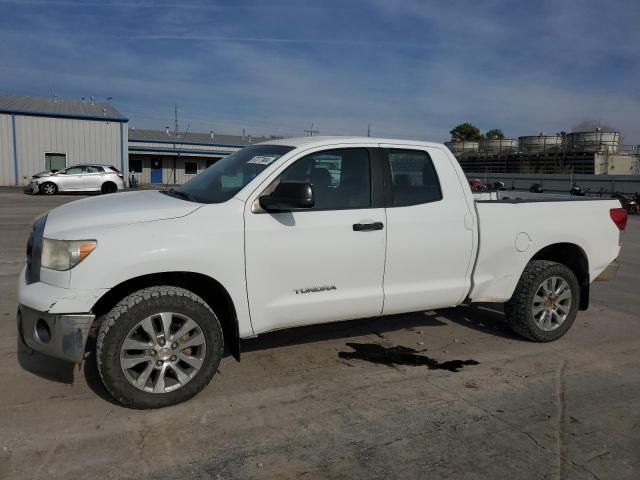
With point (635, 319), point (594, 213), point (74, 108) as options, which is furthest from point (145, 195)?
point (74, 108)

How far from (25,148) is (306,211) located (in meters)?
36.5

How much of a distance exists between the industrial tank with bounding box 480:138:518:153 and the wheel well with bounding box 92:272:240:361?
5181cm

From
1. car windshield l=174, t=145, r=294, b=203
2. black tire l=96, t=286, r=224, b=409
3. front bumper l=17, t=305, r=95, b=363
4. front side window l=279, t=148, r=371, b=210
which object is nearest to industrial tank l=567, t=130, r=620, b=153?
front side window l=279, t=148, r=371, b=210

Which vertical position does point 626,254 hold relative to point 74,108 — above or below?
below

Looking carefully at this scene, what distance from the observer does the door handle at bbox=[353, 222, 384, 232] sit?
4.18 m

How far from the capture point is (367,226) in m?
4.22

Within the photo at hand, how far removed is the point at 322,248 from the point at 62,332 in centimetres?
185

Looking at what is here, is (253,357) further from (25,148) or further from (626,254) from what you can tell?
(25,148)

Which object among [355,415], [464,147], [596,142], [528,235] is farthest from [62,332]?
A: [464,147]

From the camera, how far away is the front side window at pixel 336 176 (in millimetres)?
4184

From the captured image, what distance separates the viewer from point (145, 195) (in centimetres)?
446

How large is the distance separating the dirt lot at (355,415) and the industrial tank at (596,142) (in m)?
42.3

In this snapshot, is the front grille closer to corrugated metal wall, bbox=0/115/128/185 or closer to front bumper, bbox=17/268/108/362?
front bumper, bbox=17/268/108/362

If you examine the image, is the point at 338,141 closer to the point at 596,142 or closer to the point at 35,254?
the point at 35,254
